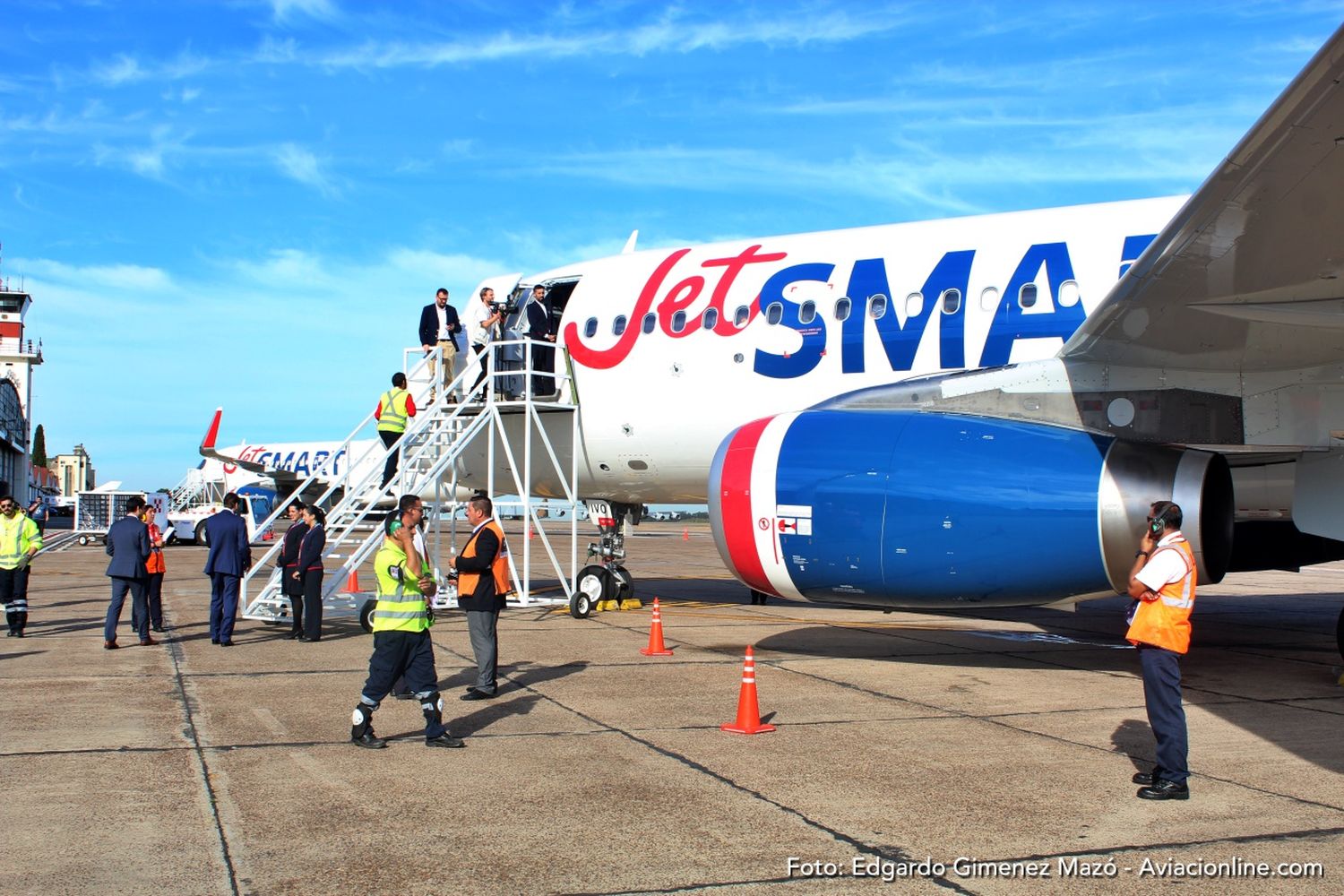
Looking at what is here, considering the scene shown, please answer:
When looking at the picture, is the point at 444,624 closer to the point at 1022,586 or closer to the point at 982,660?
the point at 982,660

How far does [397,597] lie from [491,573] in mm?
1494

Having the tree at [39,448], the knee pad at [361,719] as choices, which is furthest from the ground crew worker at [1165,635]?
the tree at [39,448]

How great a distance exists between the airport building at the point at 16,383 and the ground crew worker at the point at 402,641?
359ft

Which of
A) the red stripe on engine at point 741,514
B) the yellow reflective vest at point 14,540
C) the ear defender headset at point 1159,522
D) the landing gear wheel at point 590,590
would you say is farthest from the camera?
the landing gear wheel at point 590,590

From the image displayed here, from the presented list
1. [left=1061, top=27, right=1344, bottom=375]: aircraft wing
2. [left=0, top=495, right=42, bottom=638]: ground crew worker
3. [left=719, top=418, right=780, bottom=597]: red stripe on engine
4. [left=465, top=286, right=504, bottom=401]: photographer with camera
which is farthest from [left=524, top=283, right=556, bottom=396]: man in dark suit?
[left=1061, top=27, right=1344, bottom=375]: aircraft wing

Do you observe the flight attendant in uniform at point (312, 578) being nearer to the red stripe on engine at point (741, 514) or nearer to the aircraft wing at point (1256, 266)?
the red stripe on engine at point (741, 514)

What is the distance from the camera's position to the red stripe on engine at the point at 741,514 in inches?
387

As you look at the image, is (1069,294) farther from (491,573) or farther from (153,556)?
(153,556)

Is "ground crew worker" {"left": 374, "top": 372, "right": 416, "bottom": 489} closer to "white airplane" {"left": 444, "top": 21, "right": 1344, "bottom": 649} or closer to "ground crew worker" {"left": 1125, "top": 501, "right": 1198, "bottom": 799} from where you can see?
"white airplane" {"left": 444, "top": 21, "right": 1344, "bottom": 649}

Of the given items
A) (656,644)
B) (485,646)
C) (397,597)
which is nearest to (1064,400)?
(656,644)

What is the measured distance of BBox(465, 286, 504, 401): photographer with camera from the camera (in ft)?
52.4

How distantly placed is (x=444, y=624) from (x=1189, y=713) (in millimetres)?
8755

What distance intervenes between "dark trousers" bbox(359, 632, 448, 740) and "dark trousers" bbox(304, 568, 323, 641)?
5472 mm

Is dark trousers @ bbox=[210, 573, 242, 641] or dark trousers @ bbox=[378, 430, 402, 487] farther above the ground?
dark trousers @ bbox=[378, 430, 402, 487]
